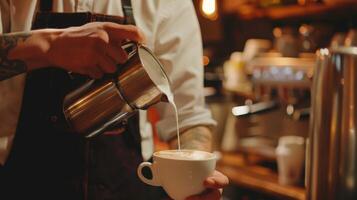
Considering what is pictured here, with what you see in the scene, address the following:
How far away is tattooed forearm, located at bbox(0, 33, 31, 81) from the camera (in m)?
0.92

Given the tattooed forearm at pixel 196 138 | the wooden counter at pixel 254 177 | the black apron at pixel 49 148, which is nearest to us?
the black apron at pixel 49 148

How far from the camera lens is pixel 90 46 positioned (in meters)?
0.87

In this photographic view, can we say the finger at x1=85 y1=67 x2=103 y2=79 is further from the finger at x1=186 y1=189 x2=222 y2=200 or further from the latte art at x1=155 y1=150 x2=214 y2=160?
the finger at x1=186 y1=189 x2=222 y2=200

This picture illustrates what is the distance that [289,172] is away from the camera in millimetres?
2213

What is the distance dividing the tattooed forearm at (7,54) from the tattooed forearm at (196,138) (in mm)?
478

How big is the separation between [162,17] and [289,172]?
1.21m

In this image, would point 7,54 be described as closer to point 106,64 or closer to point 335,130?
point 106,64

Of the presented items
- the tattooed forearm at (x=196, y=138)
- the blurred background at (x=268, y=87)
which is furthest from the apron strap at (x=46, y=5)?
the blurred background at (x=268, y=87)

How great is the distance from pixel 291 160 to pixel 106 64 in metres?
1.48

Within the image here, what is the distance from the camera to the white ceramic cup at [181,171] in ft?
2.82

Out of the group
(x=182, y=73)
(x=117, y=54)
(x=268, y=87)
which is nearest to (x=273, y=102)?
(x=268, y=87)

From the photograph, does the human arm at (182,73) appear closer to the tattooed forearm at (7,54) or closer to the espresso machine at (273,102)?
the tattooed forearm at (7,54)

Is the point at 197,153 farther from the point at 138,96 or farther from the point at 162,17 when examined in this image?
the point at 162,17

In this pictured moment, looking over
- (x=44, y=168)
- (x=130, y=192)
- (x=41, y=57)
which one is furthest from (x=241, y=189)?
(x=41, y=57)
